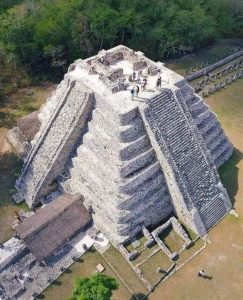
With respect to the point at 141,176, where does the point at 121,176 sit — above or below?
→ above

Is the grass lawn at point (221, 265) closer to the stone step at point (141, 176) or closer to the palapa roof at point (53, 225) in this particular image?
the stone step at point (141, 176)

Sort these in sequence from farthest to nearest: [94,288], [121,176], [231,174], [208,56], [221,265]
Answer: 1. [208,56]
2. [231,174]
3. [221,265]
4. [121,176]
5. [94,288]

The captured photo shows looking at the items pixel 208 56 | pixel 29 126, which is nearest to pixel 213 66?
pixel 208 56

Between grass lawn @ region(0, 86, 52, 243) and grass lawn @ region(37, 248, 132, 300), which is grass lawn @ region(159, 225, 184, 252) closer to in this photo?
grass lawn @ region(37, 248, 132, 300)

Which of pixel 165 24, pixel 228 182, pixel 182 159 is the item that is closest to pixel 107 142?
pixel 182 159

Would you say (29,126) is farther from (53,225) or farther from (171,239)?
(171,239)

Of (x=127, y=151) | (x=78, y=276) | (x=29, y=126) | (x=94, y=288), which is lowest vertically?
(x=78, y=276)

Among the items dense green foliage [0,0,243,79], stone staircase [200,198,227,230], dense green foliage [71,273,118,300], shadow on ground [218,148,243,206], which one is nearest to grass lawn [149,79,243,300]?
shadow on ground [218,148,243,206]
